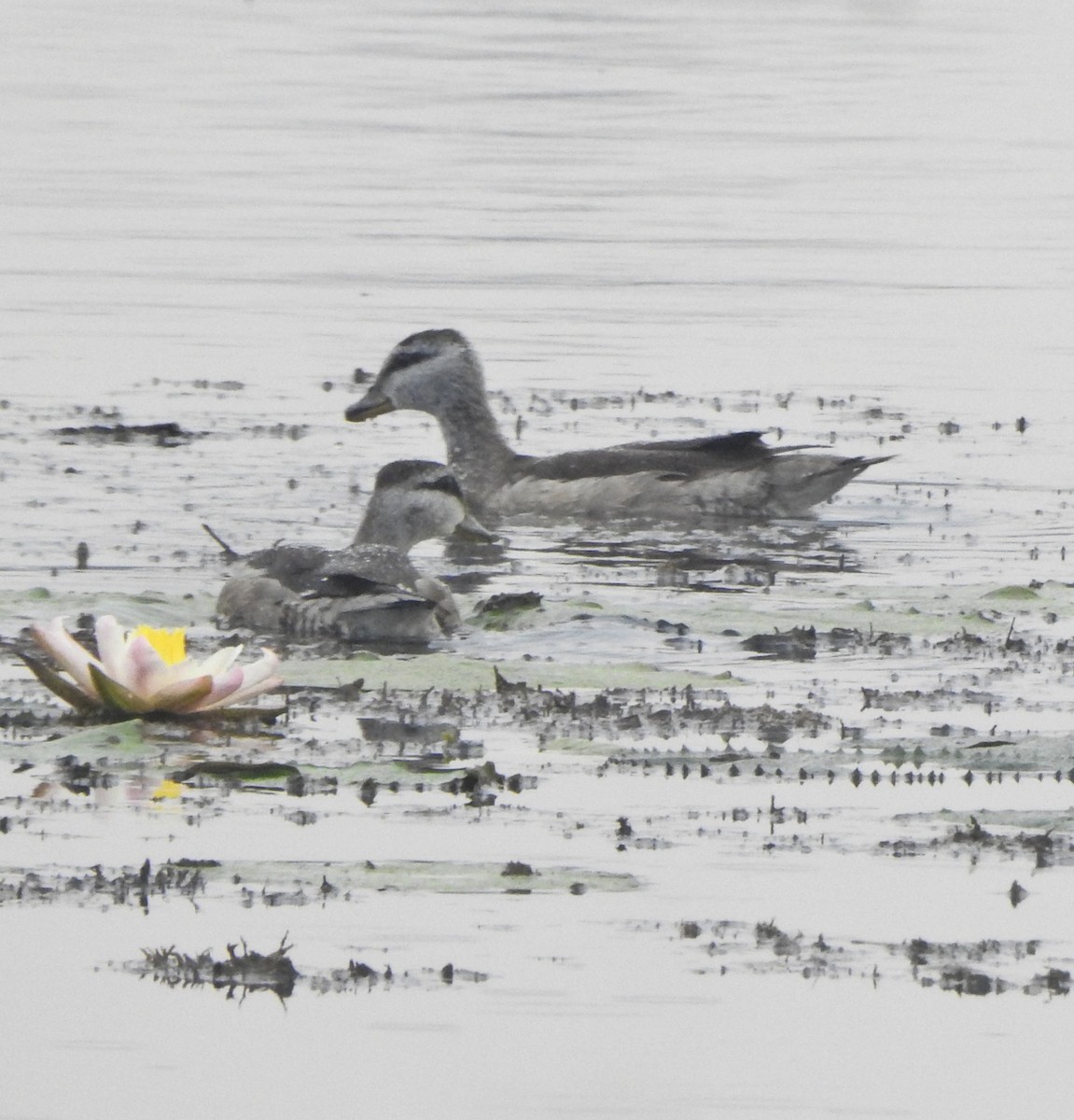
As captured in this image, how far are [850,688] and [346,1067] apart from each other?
159 inches

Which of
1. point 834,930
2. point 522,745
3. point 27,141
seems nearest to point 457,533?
point 522,745

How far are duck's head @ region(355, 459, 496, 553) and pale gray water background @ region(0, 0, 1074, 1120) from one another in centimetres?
64

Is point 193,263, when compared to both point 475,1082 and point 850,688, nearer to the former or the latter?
point 850,688

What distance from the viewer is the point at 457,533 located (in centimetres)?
1487

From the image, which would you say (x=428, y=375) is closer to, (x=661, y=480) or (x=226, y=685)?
(x=661, y=480)

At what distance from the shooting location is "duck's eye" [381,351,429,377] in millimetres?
17203

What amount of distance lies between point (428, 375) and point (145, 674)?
8.53 meters

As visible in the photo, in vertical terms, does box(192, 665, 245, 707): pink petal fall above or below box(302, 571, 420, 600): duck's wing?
below

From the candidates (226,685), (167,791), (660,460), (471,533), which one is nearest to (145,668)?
(226,685)

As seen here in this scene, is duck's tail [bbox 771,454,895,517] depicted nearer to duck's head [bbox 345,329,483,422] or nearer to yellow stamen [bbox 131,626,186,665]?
duck's head [bbox 345,329,483,422]

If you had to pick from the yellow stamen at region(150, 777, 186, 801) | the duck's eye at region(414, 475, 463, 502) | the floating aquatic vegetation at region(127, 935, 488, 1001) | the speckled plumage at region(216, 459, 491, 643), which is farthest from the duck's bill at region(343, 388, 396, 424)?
the floating aquatic vegetation at region(127, 935, 488, 1001)

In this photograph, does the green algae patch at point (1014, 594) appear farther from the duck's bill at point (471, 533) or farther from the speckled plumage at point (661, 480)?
the duck's bill at point (471, 533)

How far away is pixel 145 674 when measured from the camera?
8.83m

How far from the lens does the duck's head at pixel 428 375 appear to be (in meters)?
17.2
